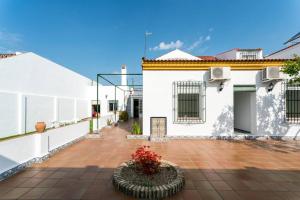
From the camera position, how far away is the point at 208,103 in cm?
828

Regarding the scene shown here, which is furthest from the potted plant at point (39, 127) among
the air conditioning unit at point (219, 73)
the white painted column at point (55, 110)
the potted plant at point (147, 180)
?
the white painted column at point (55, 110)

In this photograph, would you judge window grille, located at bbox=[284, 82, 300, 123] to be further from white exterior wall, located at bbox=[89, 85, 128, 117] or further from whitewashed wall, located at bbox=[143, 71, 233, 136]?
white exterior wall, located at bbox=[89, 85, 128, 117]

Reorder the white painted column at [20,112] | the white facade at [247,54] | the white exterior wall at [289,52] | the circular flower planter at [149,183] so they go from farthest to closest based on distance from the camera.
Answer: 1. the white facade at [247,54]
2. the white exterior wall at [289,52]
3. the white painted column at [20,112]
4. the circular flower planter at [149,183]

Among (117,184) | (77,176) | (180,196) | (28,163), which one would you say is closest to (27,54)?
(28,163)

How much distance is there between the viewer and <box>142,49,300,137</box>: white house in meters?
8.10

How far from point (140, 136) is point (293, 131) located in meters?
7.21

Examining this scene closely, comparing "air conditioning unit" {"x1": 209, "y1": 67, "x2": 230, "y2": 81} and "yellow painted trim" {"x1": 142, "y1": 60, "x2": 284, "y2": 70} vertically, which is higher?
"yellow painted trim" {"x1": 142, "y1": 60, "x2": 284, "y2": 70}

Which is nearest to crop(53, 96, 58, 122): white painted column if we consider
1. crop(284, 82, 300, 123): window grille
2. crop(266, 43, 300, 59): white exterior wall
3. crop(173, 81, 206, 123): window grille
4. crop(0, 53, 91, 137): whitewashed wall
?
crop(0, 53, 91, 137): whitewashed wall

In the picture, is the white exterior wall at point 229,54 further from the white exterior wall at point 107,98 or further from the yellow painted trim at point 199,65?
the white exterior wall at point 107,98

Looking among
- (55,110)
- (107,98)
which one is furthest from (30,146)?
(107,98)

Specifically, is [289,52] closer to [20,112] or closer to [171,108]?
[171,108]

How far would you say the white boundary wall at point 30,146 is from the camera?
4039 mm

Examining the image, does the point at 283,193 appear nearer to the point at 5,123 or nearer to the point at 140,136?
the point at 140,136

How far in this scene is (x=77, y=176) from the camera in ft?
13.4
